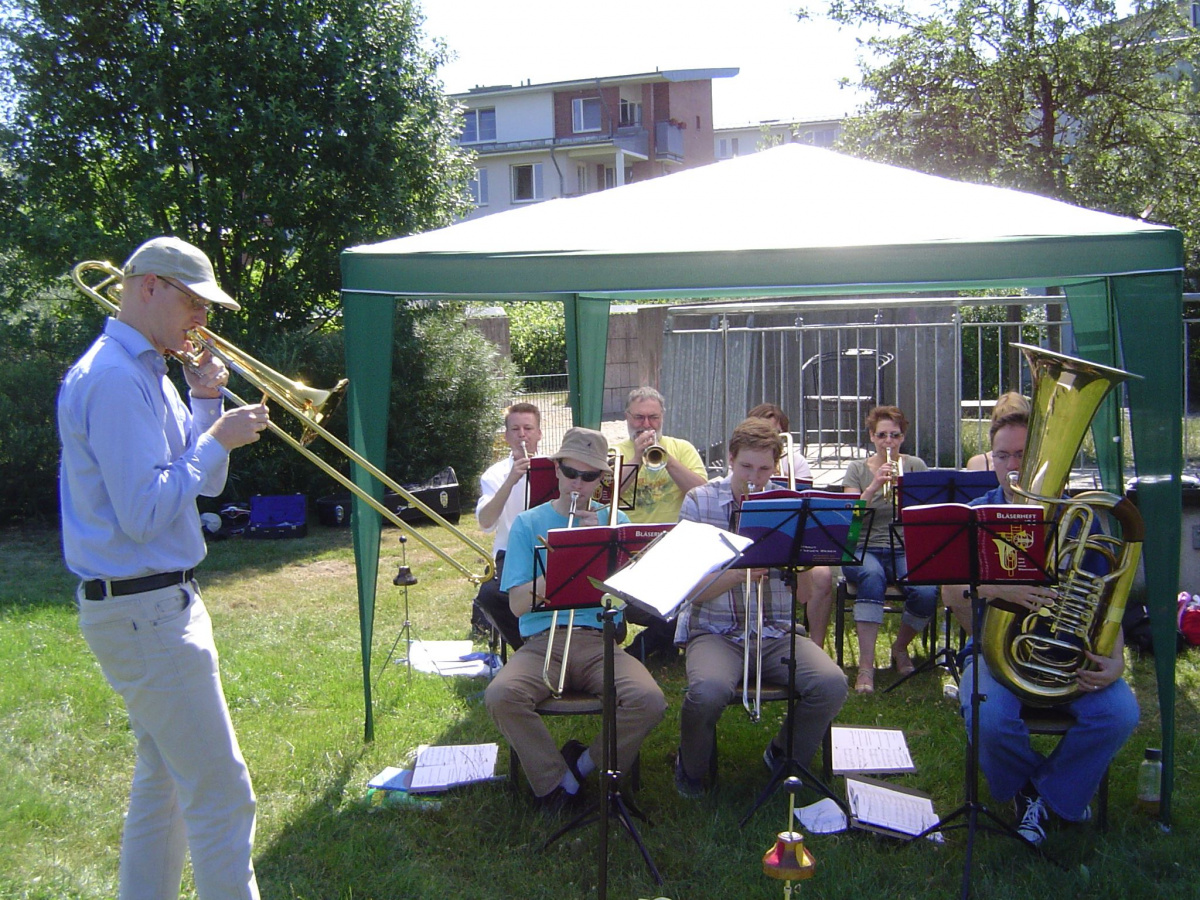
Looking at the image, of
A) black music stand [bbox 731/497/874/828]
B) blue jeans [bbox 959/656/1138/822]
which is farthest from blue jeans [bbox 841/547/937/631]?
black music stand [bbox 731/497/874/828]

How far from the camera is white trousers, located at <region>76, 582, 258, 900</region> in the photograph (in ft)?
8.75

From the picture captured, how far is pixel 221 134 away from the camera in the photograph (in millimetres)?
9922

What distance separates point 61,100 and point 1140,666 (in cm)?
1003

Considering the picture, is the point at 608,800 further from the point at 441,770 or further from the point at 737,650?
the point at 441,770

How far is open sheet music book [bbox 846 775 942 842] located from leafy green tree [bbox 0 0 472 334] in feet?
26.9

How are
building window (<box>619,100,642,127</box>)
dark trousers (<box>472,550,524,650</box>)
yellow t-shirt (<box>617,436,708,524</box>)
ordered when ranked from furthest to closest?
building window (<box>619,100,642,127</box>) < yellow t-shirt (<box>617,436,708,524</box>) < dark trousers (<box>472,550,524,650</box>)

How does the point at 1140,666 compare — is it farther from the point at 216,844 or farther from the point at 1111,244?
the point at 216,844

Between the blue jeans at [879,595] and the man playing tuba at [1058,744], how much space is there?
1.53m

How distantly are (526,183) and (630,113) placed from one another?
461cm

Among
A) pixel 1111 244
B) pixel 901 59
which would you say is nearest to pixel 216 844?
pixel 1111 244

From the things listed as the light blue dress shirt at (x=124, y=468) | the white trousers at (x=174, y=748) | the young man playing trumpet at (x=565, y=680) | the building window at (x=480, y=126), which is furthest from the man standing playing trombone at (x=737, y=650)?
the building window at (x=480, y=126)

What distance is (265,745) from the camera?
4.68 m

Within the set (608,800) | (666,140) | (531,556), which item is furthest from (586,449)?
(666,140)

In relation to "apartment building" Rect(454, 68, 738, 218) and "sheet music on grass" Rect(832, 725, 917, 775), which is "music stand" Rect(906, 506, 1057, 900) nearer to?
"sheet music on grass" Rect(832, 725, 917, 775)
